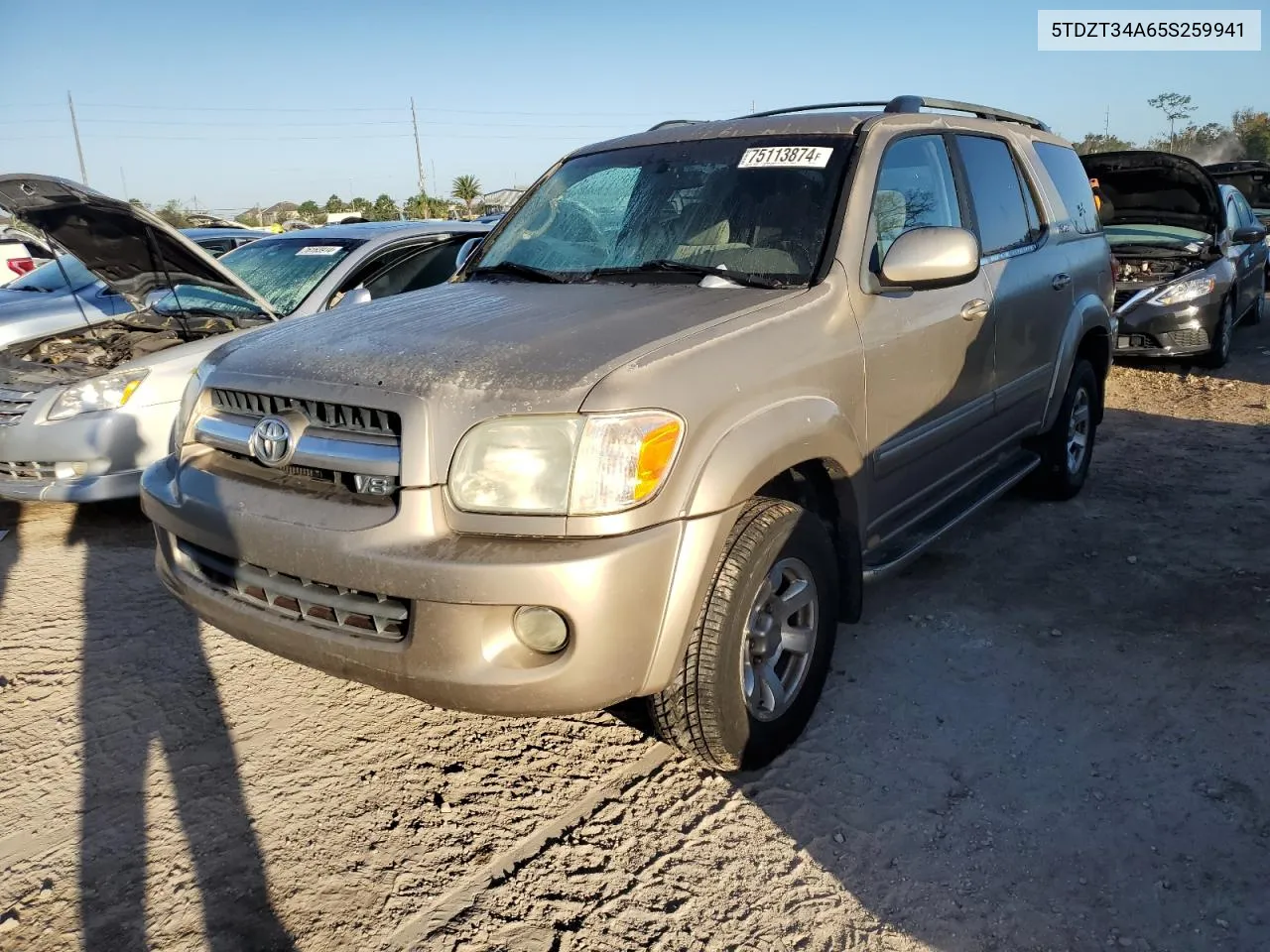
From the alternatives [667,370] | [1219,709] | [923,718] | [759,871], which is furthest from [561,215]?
[1219,709]

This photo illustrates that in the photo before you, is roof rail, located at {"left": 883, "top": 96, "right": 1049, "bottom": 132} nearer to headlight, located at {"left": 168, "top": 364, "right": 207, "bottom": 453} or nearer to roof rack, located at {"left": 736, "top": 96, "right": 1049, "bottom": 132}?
roof rack, located at {"left": 736, "top": 96, "right": 1049, "bottom": 132}

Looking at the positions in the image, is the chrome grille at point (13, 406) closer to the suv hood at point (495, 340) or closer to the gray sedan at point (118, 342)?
the gray sedan at point (118, 342)

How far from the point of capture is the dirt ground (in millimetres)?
2162

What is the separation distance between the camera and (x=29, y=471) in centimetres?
472

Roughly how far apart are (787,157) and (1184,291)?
636cm

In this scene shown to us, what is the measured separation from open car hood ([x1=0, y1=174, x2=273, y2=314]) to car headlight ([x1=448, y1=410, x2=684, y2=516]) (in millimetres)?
3203

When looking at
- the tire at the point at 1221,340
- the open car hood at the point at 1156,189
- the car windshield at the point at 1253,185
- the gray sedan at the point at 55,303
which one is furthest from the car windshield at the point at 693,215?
the car windshield at the point at 1253,185

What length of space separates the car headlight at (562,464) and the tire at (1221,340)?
7952 millimetres

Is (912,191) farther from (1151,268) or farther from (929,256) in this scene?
(1151,268)

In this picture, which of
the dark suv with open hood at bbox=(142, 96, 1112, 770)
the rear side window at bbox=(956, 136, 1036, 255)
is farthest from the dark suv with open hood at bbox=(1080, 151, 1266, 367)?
the dark suv with open hood at bbox=(142, 96, 1112, 770)

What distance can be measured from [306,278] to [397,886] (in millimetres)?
4266

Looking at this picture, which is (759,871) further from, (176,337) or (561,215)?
(176,337)

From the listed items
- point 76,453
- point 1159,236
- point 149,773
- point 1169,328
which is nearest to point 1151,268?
point 1159,236

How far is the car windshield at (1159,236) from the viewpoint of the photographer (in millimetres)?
8453
